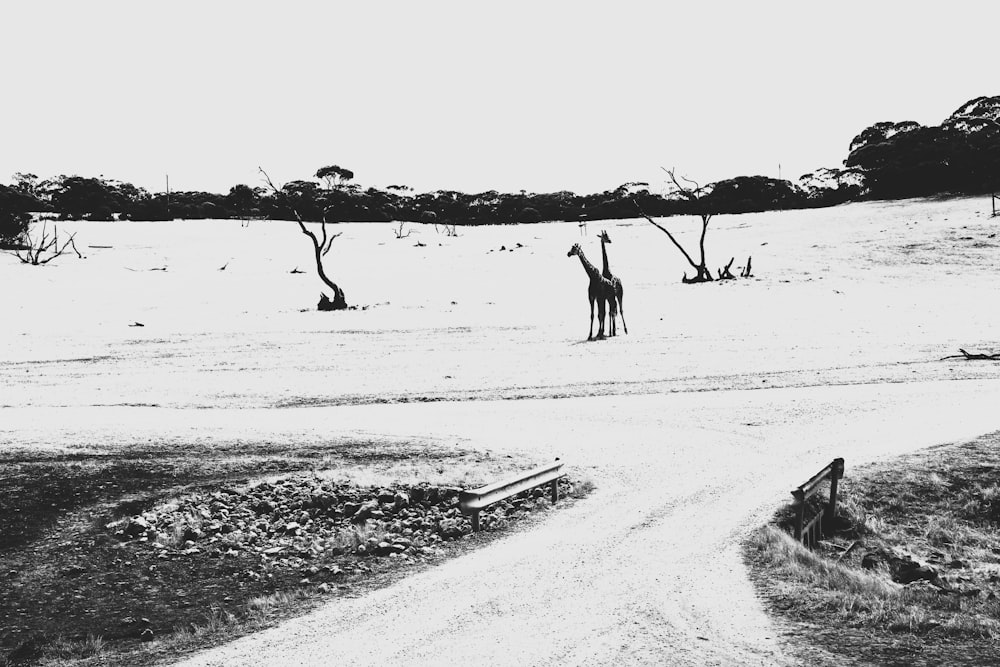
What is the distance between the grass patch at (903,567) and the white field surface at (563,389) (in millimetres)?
458

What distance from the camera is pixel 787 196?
97000mm

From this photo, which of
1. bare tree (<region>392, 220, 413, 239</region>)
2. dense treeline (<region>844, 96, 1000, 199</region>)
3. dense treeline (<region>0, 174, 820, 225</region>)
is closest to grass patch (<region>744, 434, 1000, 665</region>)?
dense treeline (<region>844, 96, 1000, 199</region>)

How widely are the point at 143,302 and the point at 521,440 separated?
33336 millimetres

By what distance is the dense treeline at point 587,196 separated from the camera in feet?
242

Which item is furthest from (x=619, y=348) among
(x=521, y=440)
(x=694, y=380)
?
(x=521, y=440)

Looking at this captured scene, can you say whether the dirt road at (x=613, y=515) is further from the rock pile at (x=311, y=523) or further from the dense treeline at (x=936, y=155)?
the dense treeline at (x=936, y=155)

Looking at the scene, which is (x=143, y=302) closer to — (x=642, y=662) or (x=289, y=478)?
(x=289, y=478)

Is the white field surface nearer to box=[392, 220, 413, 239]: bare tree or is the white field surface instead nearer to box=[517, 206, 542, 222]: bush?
box=[392, 220, 413, 239]: bare tree

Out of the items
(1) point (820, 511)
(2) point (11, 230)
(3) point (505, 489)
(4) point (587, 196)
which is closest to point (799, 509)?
(1) point (820, 511)

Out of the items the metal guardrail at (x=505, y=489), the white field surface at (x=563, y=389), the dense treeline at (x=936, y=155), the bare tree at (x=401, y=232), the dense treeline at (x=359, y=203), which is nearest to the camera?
the white field surface at (x=563, y=389)

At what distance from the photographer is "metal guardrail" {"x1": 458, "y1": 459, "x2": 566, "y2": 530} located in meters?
12.0

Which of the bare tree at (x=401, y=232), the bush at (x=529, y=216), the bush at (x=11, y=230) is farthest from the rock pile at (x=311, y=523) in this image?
the bush at (x=529, y=216)

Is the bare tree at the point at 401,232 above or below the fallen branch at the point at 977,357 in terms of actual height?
above

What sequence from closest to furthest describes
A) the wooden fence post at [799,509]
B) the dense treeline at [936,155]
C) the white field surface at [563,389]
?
the white field surface at [563,389], the wooden fence post at [799,509], the dense treeline at [936,155]
